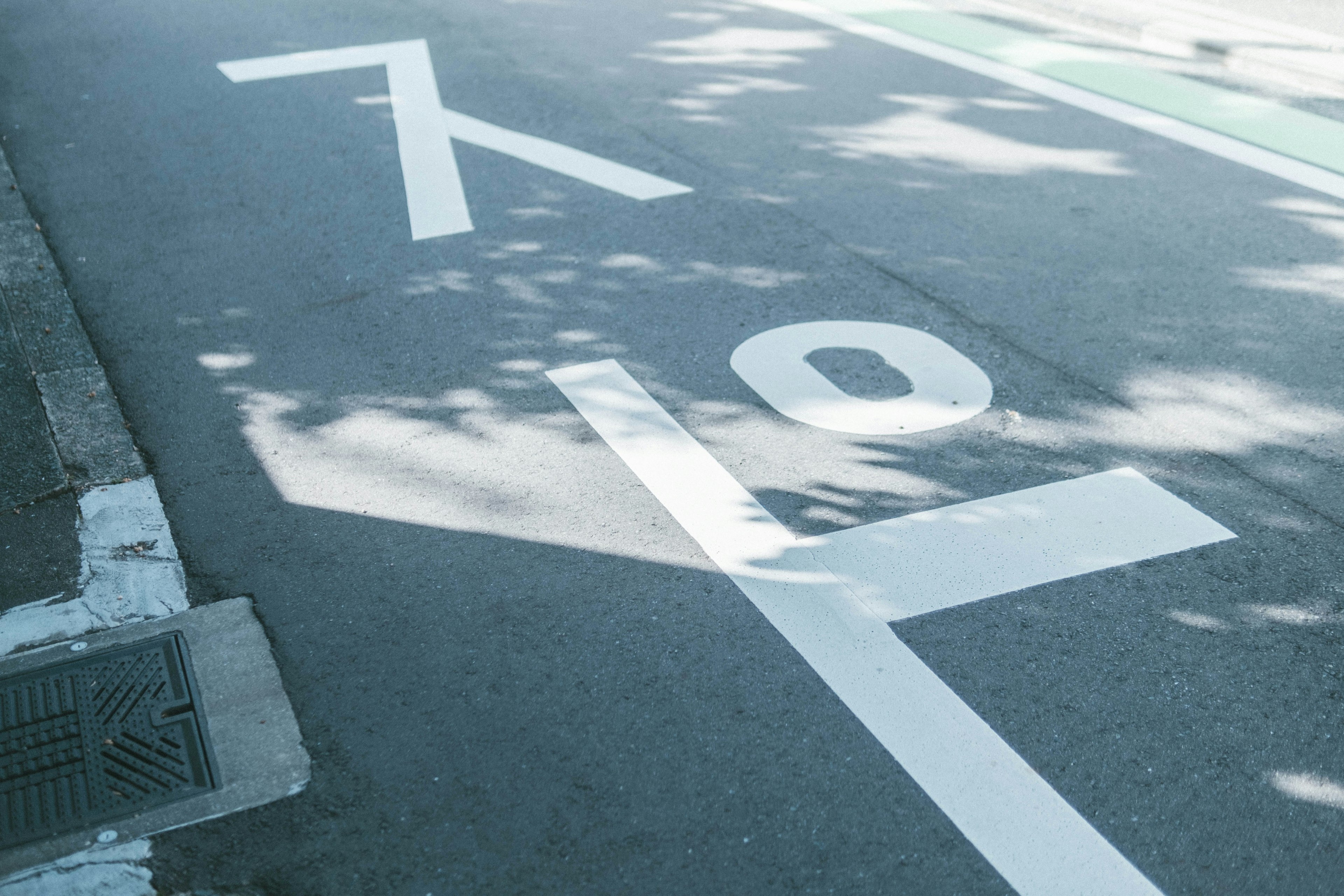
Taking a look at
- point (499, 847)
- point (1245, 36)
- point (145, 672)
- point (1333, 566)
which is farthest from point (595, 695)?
point (1245, 36)

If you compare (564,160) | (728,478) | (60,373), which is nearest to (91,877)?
(728,478)

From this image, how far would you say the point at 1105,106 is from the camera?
8.96 metres

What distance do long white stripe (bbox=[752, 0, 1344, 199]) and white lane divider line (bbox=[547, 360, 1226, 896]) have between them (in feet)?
17.5

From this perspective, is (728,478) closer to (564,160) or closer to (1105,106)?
(564,160)

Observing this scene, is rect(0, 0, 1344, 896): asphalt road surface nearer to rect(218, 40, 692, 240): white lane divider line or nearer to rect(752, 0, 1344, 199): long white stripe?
rect(218, 40, 692, 240): white lane divider line

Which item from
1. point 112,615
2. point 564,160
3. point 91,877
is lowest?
point 91,877

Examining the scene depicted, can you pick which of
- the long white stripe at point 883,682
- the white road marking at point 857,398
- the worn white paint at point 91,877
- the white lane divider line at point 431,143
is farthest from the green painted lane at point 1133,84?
the worn white paint at point 91,877

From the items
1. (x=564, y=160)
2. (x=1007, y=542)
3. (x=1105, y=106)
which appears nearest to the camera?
(x=1007, y=542)

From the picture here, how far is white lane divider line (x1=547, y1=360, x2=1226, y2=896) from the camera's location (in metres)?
2.97

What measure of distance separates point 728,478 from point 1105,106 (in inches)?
247

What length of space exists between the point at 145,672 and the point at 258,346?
2.43 metres

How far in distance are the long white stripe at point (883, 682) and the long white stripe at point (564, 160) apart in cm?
294

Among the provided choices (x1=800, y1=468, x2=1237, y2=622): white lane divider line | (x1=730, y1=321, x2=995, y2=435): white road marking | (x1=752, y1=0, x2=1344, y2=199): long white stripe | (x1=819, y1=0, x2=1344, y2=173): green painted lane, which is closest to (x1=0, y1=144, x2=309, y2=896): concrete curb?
(x1=800, y1=468, x2=1237, y2=622): white lane divider line

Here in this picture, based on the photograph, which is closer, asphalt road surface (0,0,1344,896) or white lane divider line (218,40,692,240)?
asphalt road surface (0,0,1344,896)
